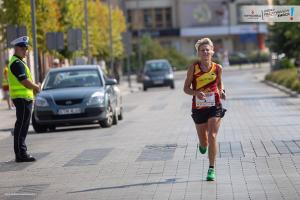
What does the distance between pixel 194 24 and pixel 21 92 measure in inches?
3872

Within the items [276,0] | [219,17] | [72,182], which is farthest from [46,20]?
[219,17]

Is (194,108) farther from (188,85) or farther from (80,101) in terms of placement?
(80,101)

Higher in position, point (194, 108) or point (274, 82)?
point (194, 108)

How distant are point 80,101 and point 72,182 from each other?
10.5 metres

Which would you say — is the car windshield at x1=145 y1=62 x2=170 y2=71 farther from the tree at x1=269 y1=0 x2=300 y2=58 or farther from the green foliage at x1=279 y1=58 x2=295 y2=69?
the green foliage at x1=279 y1=58 x2=295 y2=69

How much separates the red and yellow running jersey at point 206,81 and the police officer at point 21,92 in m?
4.15

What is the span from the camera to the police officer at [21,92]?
16.0m

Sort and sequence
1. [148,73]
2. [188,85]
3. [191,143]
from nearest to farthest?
[188,85], [191,143], [148,73]

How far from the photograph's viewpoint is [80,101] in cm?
2312

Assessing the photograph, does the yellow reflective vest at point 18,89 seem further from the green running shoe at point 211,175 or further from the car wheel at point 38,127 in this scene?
the car wheel at point 38,127

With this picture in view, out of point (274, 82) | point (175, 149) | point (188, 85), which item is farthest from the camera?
point (274, 82)

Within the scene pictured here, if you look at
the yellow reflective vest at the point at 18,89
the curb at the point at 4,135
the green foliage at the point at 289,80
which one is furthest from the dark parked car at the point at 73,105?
the green foliage at the point at 289,80

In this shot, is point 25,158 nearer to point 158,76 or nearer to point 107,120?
point 107,120

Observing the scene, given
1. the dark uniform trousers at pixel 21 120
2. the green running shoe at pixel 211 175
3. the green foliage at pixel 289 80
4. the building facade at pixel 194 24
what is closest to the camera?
the green running shoe at pixel 211 175
